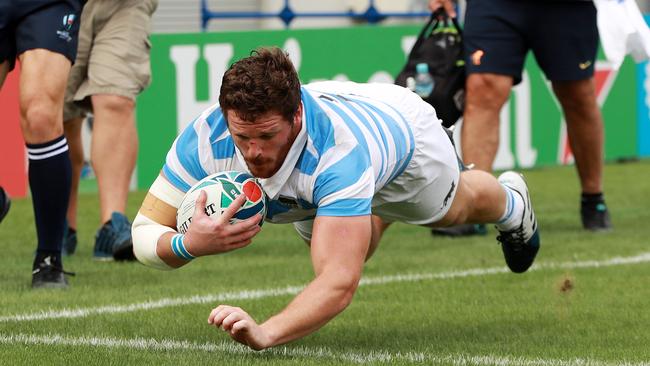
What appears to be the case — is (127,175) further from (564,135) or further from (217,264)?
(564,135)

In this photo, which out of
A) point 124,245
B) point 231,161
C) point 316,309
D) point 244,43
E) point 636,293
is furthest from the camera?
point 244,43

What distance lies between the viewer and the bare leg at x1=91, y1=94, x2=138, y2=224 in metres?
7.94

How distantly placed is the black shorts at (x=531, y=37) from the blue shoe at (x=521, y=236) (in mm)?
2184

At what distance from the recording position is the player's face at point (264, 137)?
461 cm

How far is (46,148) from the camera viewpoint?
6.54 m

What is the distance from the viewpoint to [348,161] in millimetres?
4727

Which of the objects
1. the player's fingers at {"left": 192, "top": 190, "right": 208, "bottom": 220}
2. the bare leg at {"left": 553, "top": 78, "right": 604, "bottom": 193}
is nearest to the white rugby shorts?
the player's fingers at {"left": 192, "top": 190, "right": 208, "bottom": 220}

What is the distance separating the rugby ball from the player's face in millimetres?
73

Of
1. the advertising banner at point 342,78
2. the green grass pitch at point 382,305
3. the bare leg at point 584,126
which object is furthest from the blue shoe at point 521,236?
the advertising banner at point 342,78

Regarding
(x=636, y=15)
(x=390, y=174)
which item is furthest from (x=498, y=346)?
(x=636, y=15)

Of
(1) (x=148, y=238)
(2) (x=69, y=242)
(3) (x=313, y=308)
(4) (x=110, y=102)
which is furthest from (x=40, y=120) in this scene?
(3) (x=313, y=308)

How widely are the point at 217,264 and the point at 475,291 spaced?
1.67 m

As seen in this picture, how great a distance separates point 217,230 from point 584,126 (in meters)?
4.76

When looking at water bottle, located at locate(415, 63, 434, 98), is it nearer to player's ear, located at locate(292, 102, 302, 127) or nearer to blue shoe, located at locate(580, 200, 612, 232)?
blue shoe, located at locate(580, 200, 612, 232)
